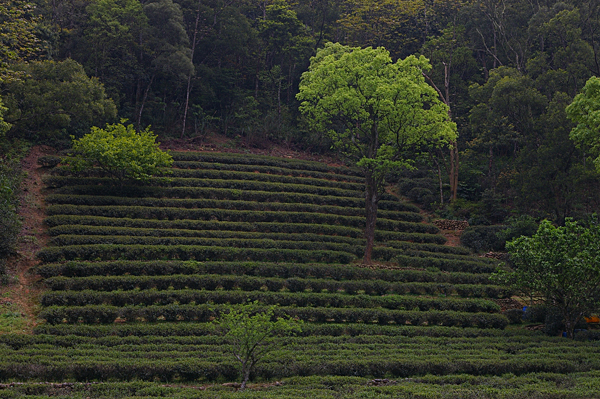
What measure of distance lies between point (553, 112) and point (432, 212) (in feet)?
28.6

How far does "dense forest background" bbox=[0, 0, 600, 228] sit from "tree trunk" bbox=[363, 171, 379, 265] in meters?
2.76

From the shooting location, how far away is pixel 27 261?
699 inches

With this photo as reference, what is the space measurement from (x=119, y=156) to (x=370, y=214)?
491 inches

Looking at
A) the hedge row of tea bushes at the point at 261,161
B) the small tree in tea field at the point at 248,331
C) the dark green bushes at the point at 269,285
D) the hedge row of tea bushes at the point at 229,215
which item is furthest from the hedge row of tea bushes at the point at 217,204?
the small tree in tea field at the point at 248,331

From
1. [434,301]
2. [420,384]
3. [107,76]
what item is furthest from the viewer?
[107,76]

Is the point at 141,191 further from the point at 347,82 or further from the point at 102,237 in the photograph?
the point at 347,82

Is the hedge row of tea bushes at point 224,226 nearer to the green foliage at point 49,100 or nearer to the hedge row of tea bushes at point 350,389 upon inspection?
the green foliage at point 49,100

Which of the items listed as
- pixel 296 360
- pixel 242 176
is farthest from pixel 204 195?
pixel 296 360

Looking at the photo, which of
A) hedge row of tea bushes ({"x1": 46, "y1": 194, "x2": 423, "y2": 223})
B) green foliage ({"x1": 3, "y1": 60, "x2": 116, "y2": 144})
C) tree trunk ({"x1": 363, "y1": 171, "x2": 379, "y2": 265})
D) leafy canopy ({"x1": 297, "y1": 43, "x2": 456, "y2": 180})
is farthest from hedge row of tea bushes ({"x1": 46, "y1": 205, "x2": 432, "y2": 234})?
green foliage ({"x1": 3, "y1": 60, "x2": 116, "y2": 144})

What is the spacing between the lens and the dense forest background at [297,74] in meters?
25.1

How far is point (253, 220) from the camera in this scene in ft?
76.9

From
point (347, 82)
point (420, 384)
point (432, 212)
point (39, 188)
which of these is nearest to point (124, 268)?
point (39, 188)

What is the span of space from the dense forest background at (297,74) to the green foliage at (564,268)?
7473 mm

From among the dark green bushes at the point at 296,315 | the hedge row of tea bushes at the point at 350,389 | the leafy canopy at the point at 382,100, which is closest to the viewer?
the hedge row of tea bushes at the point at 350,389
